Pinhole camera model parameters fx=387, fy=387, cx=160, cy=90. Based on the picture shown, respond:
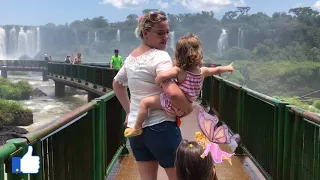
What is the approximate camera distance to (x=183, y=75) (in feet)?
8.09

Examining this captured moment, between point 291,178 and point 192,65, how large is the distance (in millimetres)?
1845

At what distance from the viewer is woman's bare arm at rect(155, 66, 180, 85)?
239cm

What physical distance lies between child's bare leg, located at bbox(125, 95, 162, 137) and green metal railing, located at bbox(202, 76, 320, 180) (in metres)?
1.28

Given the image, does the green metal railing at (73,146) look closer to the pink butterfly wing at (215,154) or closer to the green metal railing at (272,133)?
the pink butterfly wing at (215,154)

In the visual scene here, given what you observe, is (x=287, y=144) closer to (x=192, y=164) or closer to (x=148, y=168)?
(x=148, y=168)

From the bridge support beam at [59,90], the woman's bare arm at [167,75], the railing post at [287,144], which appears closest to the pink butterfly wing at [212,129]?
the woman's bare arm at [167,75]

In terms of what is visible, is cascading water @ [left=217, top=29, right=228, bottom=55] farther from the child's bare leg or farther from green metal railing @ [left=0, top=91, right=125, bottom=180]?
the child's bare leg

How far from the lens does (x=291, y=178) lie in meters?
3.64

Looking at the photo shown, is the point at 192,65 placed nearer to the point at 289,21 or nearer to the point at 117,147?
the point at 117,147

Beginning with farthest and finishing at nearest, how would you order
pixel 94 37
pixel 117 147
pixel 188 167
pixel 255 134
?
pixel 94 37
pixel 117 147
pixel 255 134
pixel 188 167

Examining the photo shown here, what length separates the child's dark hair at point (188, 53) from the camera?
7.97 ft

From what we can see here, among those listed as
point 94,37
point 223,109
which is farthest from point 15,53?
point 223,109

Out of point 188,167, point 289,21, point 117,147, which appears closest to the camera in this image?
point 188,167

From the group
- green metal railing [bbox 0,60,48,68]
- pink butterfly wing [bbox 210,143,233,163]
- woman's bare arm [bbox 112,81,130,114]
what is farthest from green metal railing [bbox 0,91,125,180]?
green metal railing [bbox 0,60,48,68]
